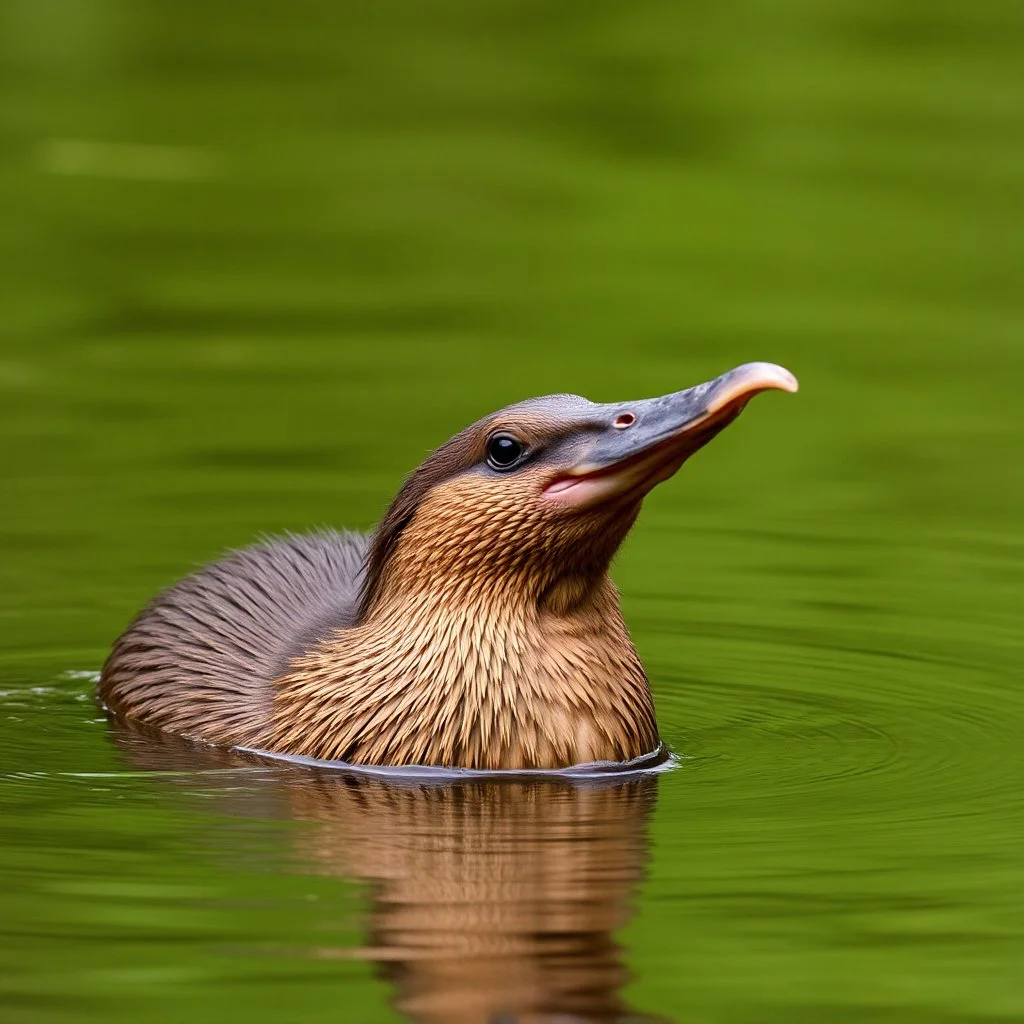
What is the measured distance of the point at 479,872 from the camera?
8812mm

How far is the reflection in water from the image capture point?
303 inches

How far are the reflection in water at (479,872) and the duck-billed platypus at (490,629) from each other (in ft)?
0.61

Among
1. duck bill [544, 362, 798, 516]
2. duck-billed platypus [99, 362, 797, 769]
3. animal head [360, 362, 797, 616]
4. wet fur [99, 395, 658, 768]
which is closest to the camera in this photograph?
duck bill [544, 362, 798, 516]

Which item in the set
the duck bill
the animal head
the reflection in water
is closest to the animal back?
the reflection in water

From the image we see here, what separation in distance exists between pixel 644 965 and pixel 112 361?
27.7 feet

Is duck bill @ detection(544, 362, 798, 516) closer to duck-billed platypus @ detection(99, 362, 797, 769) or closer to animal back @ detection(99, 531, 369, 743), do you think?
duck-billed platypus @ detection(99, 362, 797, 769)

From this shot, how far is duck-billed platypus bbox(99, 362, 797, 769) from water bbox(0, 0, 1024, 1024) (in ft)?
0.80

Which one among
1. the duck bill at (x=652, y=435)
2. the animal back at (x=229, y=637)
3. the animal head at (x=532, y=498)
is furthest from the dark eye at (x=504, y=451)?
the animal back at (x=229, y=637)

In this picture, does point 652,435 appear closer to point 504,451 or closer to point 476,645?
point 504,451

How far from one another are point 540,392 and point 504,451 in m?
5.15

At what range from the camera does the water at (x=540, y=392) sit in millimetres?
8188

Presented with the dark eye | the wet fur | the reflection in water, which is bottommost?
the reflection in water

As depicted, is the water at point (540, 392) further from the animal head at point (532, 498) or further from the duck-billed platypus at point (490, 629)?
the animal head at point (532, 498)

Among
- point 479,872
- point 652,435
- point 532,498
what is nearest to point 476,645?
point 532,498
